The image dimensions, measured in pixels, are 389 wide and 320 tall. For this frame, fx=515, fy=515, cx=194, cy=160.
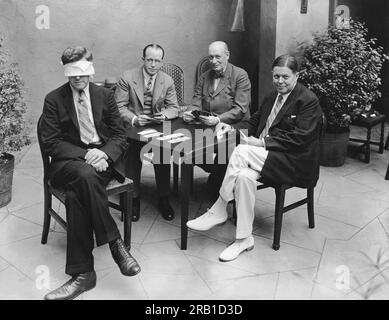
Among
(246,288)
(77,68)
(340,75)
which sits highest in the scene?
(77,68)

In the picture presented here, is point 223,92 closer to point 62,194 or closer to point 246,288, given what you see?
point 62,194

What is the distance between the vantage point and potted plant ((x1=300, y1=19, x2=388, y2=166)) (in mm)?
5387

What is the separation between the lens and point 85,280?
332cm

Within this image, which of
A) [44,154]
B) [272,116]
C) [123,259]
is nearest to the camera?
[123,259]

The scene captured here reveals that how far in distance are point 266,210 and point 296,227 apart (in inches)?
15.5

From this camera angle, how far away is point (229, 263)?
3.71m

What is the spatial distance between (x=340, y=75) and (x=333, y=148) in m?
0.84

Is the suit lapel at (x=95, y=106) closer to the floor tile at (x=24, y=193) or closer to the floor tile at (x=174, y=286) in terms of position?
the floor tile at (x=174, y=286)

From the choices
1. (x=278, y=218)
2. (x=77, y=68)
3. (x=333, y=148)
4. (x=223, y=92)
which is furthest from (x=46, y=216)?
(x=333, y=148)

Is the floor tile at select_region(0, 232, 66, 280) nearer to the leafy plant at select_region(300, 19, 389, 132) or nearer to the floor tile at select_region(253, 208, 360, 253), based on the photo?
the floor tile at select_region(253, 208, 360, 253)

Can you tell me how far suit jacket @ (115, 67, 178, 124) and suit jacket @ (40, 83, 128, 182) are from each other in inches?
23.6

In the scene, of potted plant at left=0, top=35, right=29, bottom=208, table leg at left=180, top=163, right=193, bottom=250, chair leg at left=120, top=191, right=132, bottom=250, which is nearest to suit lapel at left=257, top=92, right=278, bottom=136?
table leg at left=180, top=163, right=193, bottom=250

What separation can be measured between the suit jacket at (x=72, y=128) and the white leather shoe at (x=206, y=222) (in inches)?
25.9

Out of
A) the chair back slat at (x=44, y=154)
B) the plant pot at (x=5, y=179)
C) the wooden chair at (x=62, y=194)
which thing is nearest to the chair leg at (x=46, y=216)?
the wooden chair at (x=62, y=194)
